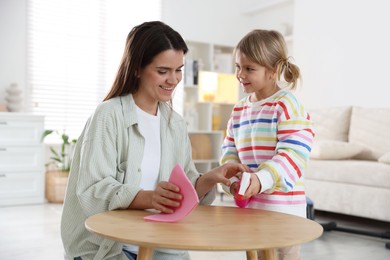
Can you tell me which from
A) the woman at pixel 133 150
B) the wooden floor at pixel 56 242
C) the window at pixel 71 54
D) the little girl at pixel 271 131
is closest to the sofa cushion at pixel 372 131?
the wooden floor at pixel 56 242

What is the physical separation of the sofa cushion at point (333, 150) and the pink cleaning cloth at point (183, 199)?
2794 mm

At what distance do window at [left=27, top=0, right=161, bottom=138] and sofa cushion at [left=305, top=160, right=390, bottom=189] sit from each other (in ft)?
7.56

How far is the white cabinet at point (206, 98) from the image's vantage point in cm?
555

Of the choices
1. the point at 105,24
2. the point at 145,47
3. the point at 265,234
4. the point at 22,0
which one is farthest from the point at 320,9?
the point at 265,234

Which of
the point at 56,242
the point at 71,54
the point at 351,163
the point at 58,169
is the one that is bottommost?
the point at 56,242

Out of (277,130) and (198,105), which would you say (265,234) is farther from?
(198,105)

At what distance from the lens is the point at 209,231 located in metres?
0.97

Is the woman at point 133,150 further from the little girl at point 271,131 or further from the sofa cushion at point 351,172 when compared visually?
the sofa cushion at point 351,172

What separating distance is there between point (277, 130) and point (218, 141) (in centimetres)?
433

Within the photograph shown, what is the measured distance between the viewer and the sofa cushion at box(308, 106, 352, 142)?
14.1 feet

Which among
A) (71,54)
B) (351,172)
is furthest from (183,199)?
(71,54)

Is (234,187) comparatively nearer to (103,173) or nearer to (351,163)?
(103,173)

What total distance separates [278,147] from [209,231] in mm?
502

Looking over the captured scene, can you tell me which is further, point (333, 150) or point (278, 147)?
point (333, 150)
